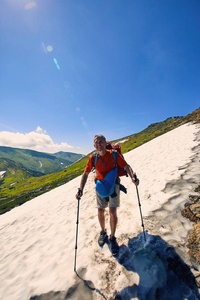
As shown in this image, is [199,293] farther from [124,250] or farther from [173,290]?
[124,250]

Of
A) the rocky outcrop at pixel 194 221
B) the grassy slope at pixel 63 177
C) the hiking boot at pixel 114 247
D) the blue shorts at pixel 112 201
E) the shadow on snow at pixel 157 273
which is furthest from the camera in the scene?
the grassy slope at pixel 63 177

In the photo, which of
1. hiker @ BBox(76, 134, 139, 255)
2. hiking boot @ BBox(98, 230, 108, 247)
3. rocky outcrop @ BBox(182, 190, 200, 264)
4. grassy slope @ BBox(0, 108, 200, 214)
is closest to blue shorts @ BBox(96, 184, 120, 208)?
hiker @ BBox(76, 134, 139, 255)

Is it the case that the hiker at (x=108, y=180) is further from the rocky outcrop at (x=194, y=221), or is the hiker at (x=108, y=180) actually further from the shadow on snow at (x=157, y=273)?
the rocky outcrop at (x=194, y=221)

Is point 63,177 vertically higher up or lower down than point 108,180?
lower down

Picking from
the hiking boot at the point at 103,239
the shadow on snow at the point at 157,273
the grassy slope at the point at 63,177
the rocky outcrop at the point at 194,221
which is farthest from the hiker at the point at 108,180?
the grassy slope at the point at 63,177

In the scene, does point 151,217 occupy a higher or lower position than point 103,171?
lower

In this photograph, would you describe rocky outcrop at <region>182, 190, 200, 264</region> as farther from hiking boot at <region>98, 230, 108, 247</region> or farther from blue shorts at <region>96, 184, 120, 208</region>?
hiking boot at <region>98, 230, 108, 247</region>

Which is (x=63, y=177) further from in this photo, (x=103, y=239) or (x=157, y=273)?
(x=157, y=273)

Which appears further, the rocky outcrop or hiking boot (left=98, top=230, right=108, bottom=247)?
hiking boot (left=98, top=230, right=108, bottom=247)

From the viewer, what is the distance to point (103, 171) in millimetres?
4480

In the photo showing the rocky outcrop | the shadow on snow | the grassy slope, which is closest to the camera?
the shadow on snow

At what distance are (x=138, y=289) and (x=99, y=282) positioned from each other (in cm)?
111

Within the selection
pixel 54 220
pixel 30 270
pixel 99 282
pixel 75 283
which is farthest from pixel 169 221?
pixel 54 220

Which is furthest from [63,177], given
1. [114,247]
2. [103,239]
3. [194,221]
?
[194,221]
